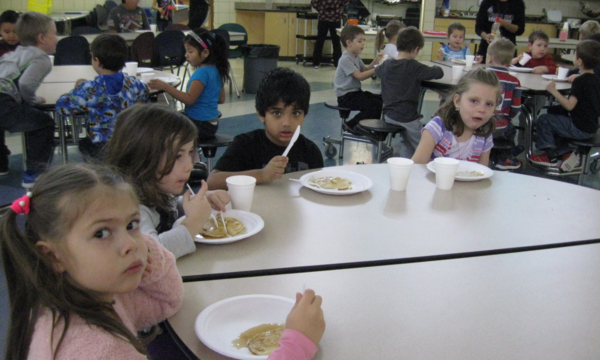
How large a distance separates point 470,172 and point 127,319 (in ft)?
4.36

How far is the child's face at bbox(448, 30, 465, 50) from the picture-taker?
525 cm

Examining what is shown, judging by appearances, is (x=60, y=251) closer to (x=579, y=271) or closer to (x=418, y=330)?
(x=418, y=330)

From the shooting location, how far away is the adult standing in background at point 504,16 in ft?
18.1

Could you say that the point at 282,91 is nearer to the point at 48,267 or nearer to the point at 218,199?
the point at 218,199

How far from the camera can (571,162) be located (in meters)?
3.69

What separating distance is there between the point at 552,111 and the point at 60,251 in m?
4.05

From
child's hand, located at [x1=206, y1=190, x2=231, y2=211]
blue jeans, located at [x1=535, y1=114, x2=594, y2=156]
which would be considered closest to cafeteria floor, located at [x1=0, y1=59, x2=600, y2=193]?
blue jeans, located at [x1=535, y1=114, x2=594, y2=156]

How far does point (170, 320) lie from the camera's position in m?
0.90

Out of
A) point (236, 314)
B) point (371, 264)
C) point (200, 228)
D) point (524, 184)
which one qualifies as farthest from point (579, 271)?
point (200, 228)

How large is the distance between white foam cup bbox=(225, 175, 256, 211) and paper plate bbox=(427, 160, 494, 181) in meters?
0.69

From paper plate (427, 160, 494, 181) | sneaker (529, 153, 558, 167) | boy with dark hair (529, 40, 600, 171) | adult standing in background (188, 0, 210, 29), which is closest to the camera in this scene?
paper plate (427, 160, 494, 181)

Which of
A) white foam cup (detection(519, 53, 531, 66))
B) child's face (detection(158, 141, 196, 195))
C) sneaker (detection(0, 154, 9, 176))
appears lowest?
sneaker (detection(0, 154, 9, 176))

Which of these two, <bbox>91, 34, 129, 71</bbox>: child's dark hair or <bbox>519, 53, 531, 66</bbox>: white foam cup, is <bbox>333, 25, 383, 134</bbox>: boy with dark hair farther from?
<bbox>91, 34, 129, 71</bbox>: child's dark hair

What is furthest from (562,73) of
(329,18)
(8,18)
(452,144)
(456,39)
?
(329,18)
